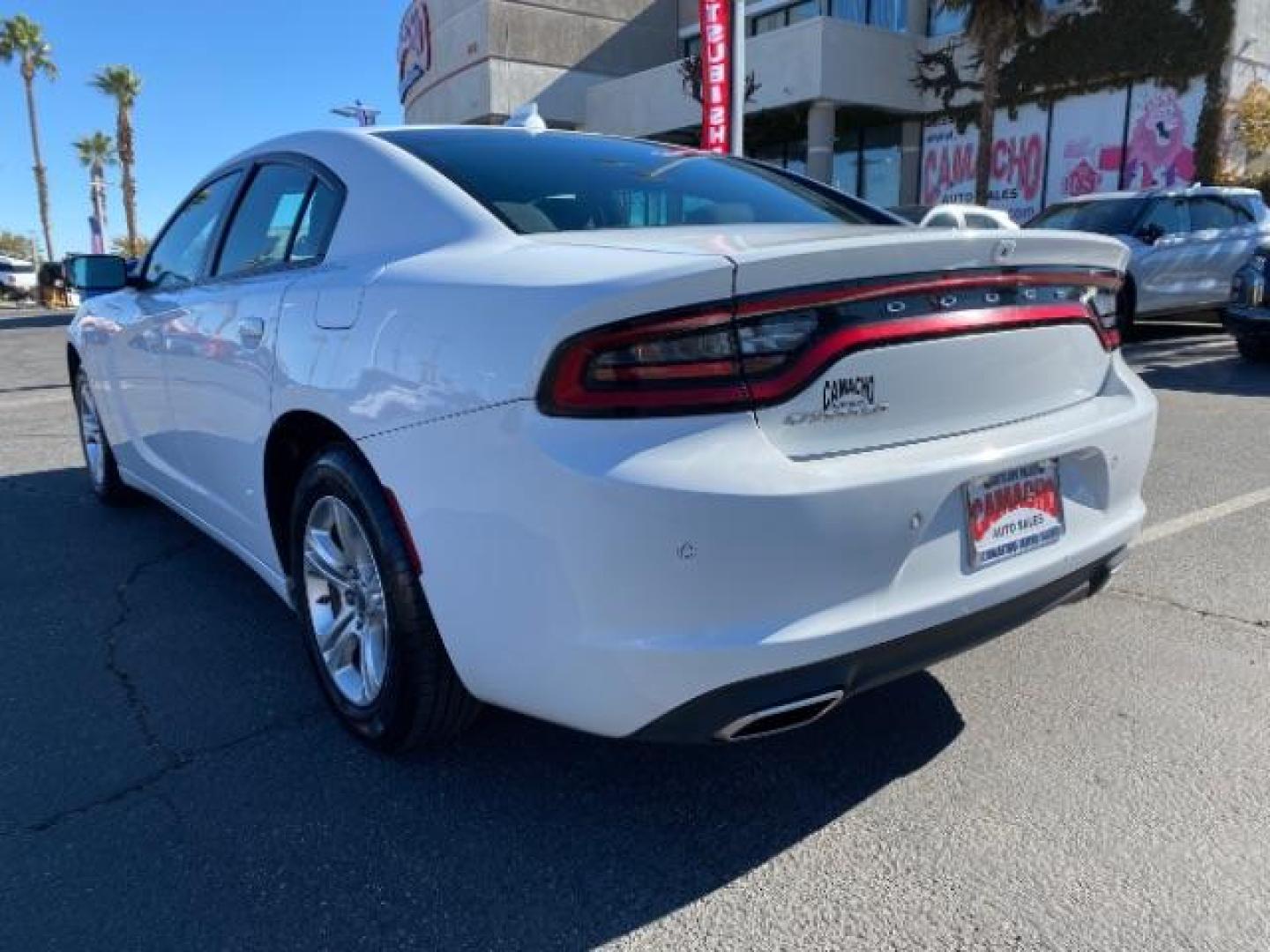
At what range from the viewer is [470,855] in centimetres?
219

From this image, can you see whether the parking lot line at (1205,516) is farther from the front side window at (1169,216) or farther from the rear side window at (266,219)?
the front side window at (1169,216)

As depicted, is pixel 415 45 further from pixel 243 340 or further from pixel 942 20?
pixel 243 340

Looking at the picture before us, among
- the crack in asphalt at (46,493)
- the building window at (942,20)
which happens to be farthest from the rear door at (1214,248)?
the building window at (942,20)

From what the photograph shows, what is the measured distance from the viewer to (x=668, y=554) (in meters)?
1.80

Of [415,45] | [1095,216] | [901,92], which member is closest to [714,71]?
[901,92]

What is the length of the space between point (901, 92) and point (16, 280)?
109 ft

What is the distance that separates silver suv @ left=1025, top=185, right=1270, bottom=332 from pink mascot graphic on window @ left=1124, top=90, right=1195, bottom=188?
912 centimetres

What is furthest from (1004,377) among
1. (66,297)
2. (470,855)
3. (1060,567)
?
(66,297)

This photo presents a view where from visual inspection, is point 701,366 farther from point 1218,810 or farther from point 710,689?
point 1218,810

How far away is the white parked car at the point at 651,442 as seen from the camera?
184cm

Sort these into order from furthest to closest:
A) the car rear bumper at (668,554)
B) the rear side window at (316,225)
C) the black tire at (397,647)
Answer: the rear side window at (316,225) → the black tire at (397,647) → the car rear bumper at (668,554)

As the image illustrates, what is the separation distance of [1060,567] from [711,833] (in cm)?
99

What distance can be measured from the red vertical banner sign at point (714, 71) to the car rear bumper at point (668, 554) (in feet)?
49.3

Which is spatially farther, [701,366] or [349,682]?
[349,682]
